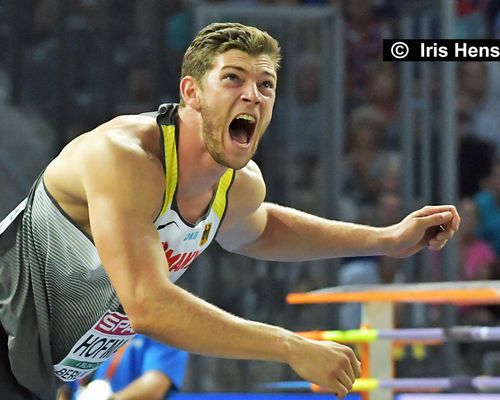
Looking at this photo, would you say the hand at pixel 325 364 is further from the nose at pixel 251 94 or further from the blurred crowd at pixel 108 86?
the blurred crowd at pixel 108 86

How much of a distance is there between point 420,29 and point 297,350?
3606mm

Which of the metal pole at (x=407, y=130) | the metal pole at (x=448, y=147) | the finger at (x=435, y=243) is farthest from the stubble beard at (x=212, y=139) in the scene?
the metal pole at (x=407, y=130)

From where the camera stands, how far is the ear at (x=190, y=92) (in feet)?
9.02

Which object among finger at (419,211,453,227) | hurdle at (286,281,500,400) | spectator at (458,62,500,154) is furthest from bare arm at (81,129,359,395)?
spectator at (458,62,500,154)

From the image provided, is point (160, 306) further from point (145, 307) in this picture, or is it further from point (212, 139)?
point (212, 139)

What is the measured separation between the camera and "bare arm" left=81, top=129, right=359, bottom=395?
2.26 metres

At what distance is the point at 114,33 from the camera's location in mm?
5727

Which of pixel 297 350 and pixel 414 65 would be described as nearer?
pixel 297 350

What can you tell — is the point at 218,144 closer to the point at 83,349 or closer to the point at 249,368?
the point at 83,349

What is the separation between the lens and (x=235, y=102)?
2.66 m

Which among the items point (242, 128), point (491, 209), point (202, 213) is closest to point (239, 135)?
point (242, 128)

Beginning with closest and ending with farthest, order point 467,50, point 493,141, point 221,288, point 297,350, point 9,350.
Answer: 1. point 297,350
2. point 9,350
3. point 221,288
4. point 467,50
5. point 493,141

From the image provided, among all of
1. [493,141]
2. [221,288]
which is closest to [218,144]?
[221,288]

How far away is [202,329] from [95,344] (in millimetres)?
645
